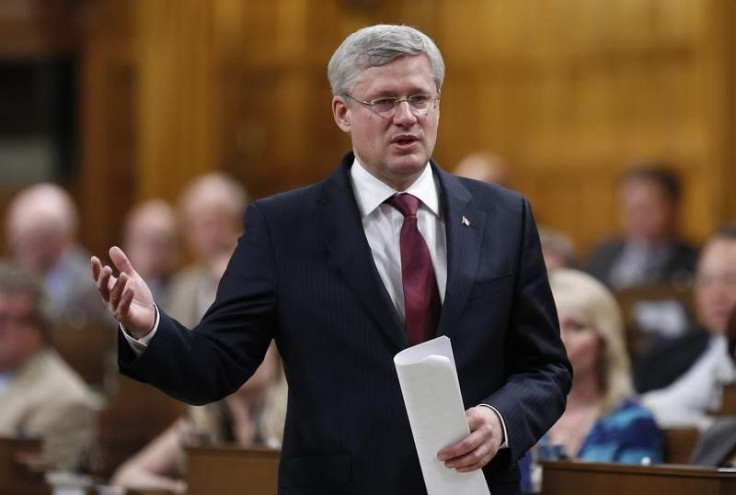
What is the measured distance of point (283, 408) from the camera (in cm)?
496

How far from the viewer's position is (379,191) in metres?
2.80

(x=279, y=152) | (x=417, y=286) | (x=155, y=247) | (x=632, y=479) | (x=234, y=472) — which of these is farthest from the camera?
(x=279, y=152)

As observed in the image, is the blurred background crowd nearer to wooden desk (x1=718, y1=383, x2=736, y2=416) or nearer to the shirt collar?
wooden desk (x1=718, y1=383, x2=736, y2=416)

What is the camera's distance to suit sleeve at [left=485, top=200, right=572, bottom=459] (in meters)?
2.69

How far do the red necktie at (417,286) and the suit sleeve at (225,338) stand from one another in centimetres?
26

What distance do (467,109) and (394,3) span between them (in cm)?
97

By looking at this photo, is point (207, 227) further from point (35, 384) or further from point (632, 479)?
point (632, 479)

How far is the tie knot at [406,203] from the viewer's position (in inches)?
109

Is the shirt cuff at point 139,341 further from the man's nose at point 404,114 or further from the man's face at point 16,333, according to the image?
the man's face at point 16,333

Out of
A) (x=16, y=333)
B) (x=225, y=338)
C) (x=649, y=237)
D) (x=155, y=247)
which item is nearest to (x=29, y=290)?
(x=16, y=333)

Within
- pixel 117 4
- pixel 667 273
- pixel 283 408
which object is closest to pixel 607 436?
pixel 283 408

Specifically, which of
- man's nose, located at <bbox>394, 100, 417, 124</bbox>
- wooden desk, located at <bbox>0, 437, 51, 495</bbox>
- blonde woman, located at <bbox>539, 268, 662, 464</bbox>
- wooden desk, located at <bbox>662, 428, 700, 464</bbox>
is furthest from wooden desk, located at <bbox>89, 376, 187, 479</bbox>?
man's nose, located at <bbox>394, 100, 417, 124</bbox>

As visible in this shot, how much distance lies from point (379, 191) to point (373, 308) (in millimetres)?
255

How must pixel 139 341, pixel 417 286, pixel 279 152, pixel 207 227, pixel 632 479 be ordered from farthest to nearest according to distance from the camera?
pixel 279 152 → pixel 207 227 → pixel 632 479 → pixel 417 286 → pixel 139 341
